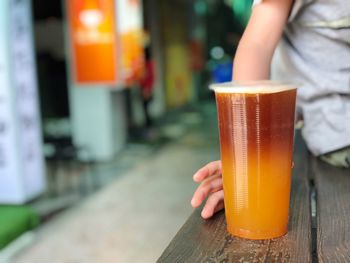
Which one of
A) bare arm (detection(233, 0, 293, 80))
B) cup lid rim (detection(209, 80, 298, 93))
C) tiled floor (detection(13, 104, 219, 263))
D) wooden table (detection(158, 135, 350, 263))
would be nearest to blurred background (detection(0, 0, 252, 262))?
tiled floor (detection(13, 104, 219, 263))

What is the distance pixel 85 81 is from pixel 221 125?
561cm

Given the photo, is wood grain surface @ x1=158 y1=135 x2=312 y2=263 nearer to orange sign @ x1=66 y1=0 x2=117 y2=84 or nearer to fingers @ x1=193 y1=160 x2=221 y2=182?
fingers @ x1=193 y1=160 x2=221 y2=182

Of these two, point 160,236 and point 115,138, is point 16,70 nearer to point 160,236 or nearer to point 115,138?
point 160,236

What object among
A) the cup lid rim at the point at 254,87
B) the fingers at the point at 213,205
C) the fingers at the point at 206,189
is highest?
A: the cup lid rim at the point at 254,87

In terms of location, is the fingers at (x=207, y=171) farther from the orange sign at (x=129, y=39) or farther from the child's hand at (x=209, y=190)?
the orange sign at (x=129, y=39)

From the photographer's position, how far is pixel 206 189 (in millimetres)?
919

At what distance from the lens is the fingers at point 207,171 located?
913 millimetres

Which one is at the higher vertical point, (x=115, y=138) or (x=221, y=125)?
(x=221, y=125)

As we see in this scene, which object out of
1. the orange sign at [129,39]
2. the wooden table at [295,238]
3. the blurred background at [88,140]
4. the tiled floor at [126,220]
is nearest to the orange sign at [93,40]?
the blurred background at [88,140]

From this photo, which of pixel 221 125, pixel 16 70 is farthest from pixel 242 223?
pixel 16 70

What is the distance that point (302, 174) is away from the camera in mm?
1187

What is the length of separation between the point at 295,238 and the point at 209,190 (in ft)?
0.62

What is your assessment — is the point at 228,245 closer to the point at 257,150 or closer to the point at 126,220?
the point at 257,150

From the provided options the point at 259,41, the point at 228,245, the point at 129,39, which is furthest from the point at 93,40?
the point at 228,245
